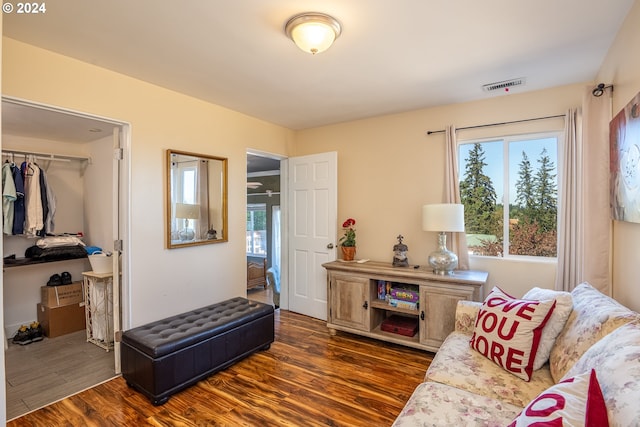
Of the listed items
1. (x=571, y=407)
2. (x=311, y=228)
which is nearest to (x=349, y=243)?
(x=311, y=228)

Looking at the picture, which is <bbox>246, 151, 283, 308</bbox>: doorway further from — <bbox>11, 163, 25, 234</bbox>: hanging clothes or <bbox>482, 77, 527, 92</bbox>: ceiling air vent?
<bbox>482, 77, 527, 92</bbox>: ceiling air vent

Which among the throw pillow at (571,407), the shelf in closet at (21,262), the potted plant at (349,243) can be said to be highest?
the potted plant at (349,243)

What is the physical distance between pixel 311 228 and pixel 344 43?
7.83 feet

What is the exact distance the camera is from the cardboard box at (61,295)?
3529 mm

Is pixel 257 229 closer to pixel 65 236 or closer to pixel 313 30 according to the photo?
pixel 65 236

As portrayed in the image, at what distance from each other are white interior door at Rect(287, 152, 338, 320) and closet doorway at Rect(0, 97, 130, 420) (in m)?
2.05

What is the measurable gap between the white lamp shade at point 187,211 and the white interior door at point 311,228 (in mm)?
1376

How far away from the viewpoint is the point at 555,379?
163 centimetres

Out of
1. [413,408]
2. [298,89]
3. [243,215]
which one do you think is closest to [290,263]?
[243,215]

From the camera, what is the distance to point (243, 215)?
3.69 metres

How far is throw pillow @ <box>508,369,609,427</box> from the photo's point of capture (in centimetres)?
89

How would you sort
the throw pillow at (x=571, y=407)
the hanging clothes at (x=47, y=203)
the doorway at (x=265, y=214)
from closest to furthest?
the throw pillow at (x=571, y=407) → the hanging clothes at (x=47, y=203) → the doorway at (x=265, y=214)

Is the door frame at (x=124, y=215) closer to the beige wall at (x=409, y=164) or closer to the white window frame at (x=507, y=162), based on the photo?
the beige wall at (x=409, y=164)

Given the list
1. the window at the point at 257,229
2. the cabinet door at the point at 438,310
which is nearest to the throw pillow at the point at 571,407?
the cabinet door at the point at 438,310
